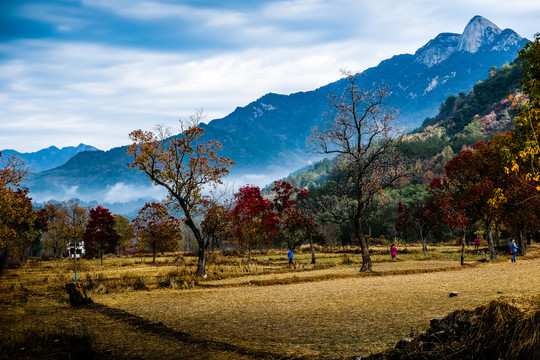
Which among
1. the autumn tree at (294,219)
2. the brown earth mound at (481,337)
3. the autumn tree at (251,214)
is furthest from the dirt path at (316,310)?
the autumn tree at (251,214)

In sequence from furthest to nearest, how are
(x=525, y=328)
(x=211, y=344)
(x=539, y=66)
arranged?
(x=539, y=66)
(x=211, y=344)
(x=525, y=328)

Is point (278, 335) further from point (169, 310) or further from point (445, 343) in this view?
point (169, 310)

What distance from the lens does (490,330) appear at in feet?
22.0

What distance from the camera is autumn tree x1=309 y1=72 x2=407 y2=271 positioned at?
32125mm

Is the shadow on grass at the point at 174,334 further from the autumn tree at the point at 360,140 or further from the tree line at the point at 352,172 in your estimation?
the autumn tree at the point at 360,140

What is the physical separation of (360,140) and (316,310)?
65.6ft

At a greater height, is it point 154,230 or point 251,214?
point 251,214

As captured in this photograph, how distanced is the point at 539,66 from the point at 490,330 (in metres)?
23.7

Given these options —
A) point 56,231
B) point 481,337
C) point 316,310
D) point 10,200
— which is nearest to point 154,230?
point 10,200

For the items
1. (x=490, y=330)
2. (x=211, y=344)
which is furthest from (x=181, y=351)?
(x=490, y=330)

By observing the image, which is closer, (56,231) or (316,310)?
(316,310)

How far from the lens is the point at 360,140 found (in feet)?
108

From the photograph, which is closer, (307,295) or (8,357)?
(8,357)

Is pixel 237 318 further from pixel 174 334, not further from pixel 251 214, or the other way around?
pixel 251 214
